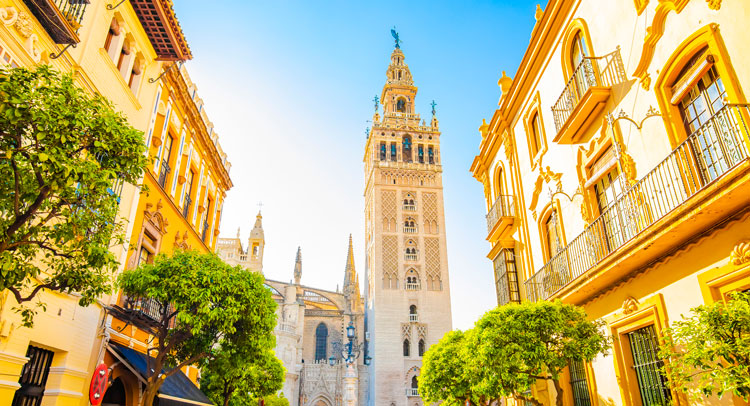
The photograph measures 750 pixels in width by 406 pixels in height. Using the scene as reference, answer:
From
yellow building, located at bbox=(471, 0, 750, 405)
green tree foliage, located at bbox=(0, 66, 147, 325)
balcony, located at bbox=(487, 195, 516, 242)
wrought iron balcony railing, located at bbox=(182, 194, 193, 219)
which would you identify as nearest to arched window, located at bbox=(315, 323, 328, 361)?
wrought iron balcony railing, located at bbox=(182, 194, 193, 219)

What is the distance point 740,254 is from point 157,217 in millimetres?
12143

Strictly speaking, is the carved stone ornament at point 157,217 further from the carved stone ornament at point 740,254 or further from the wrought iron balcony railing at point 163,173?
the carved stone ornament at point 740,254

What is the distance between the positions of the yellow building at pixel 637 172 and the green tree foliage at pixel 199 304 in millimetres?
6173

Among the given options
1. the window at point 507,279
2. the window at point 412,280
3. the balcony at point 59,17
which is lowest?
the window at point 507,279

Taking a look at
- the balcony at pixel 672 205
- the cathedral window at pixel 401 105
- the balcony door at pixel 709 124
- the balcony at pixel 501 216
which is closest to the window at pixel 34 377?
the balcony at pixel 672 205

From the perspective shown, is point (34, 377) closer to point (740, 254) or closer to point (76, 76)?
point (76, 76)

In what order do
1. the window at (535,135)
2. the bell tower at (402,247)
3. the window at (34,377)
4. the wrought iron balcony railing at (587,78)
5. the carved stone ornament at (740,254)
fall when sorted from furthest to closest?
1. the bell tower at (402,247)
2. the window at (535,135)
3. the wrought iron balcony railing at (587,78)
4. the window at (34,377)
5. the carved stone ornament at (740,254)

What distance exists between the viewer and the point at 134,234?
37.9ft

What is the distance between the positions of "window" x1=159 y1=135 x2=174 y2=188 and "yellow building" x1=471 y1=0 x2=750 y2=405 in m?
9.68

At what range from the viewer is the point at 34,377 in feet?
28.4

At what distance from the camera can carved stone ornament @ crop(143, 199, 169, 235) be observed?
40.0ft

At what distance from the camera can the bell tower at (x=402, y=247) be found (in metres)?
41.0

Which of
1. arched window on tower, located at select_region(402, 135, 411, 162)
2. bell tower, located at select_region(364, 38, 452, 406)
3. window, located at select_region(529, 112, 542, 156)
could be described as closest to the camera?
window, located at select_region(529, 112, 542, 156)

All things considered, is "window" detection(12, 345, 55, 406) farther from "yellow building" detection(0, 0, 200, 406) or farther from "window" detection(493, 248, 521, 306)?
"window" detection(493, 248, 521, 306)
